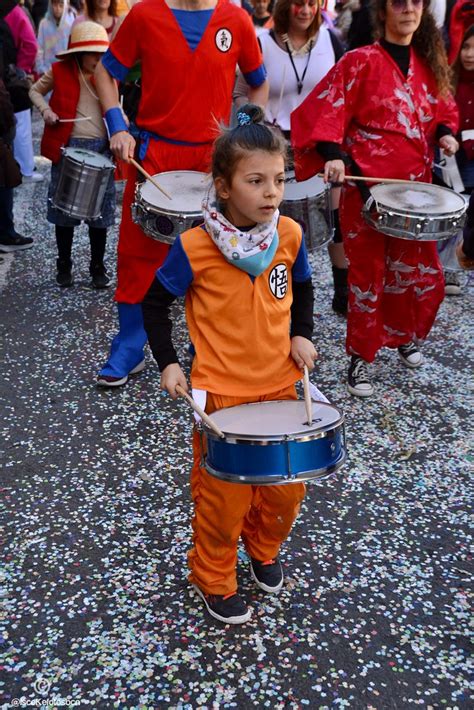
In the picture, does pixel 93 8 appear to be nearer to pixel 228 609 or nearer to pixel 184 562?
pixel 184 562

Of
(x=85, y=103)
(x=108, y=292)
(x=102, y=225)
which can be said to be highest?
(x=85, y=103)

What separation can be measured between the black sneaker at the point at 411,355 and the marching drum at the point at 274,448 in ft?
6.99

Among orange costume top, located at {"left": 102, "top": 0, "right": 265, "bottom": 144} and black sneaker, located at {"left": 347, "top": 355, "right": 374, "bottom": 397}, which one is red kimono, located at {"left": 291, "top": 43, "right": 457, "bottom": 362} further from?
orange costume top, located at {"left": 102, "top": 0, "right": 265, "bottom": 144}

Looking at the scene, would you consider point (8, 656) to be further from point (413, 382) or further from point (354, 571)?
point (413, 382)

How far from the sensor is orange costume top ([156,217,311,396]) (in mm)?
2109

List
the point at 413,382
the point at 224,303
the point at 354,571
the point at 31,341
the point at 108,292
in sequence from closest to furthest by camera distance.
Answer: the point at 224,303, the point at 354,571, the point at 413,382, the point at 31,341, the point at 108,292

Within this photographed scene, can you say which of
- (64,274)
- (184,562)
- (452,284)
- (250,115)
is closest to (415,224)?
(250,115)

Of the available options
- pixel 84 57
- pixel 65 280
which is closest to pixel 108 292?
pixel 65 280

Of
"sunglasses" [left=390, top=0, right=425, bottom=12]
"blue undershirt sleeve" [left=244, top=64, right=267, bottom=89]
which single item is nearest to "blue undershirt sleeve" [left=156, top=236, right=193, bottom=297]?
"blue undershirt sleeve" [left=244, top=64, right=267, bottom=89]

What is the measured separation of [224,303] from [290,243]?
26cm

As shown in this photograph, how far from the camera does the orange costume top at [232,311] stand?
2109mm

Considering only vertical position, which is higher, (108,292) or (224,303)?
(224,303)

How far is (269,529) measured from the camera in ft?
7.55

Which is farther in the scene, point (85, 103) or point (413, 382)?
point (85, 103)
